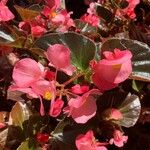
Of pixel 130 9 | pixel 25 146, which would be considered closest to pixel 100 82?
pixel 25 146

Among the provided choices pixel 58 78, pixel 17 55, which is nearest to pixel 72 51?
pixel 58 78

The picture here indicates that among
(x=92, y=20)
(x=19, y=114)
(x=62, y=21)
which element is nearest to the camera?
(x=19, y=114)

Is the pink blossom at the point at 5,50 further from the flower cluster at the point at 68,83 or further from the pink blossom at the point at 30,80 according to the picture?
the pink blossom at the point at 30,80

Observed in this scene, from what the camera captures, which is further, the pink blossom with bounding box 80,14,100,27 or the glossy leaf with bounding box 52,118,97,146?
the pink blossom with bounding box 80,14,100,27

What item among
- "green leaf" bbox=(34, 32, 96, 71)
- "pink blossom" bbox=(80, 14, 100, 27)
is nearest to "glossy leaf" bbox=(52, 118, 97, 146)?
"green leaf" bbox=(34, 32, 96, 71)

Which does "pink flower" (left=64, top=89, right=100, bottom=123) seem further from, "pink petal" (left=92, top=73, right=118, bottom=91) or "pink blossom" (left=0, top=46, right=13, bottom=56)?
"pink blossom" (left=0, top=46, right=13, bottom=56)

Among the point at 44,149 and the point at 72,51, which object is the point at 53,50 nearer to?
the point at 72,51

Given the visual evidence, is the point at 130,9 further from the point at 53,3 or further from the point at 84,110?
the point at 84,110
